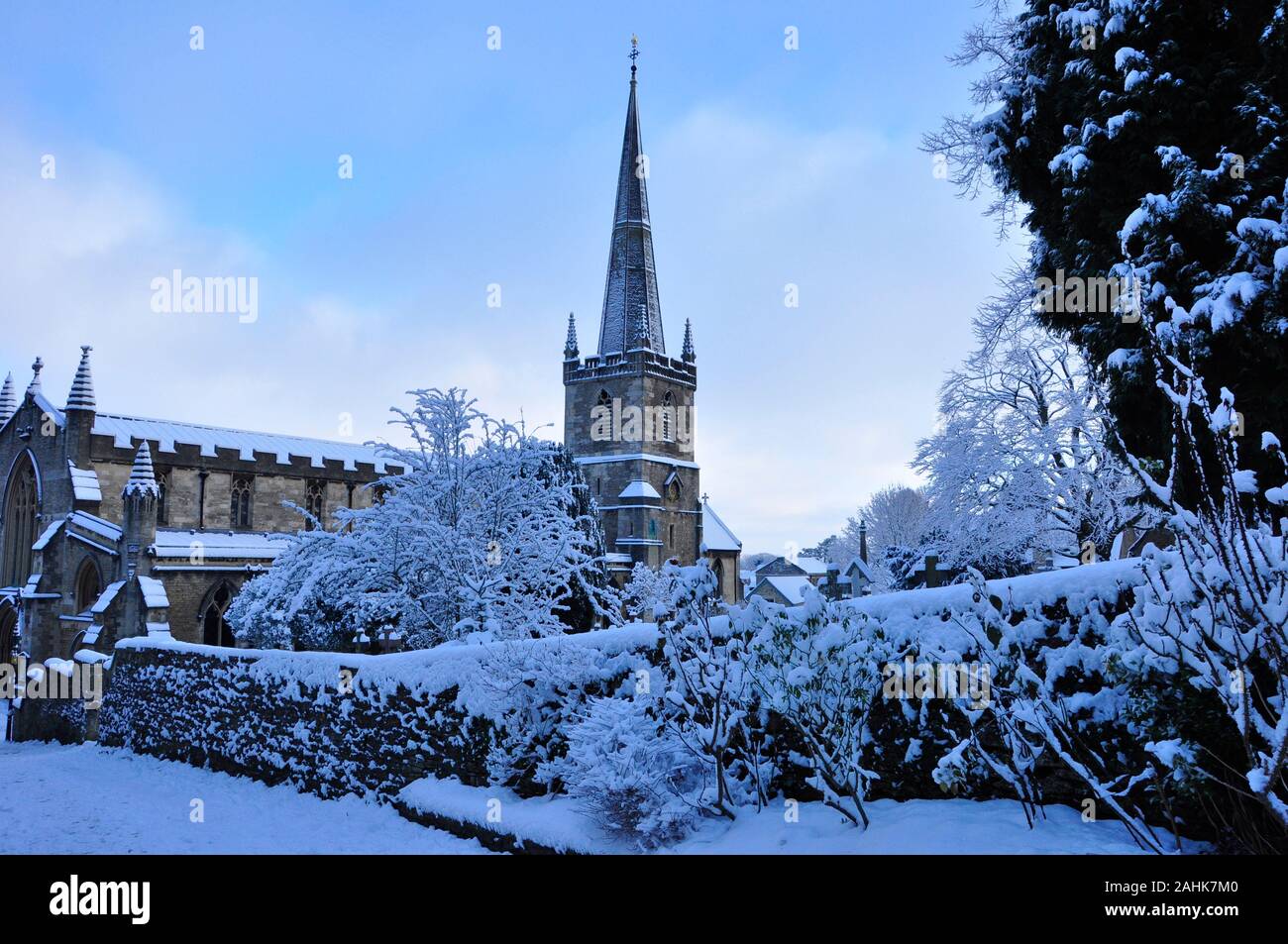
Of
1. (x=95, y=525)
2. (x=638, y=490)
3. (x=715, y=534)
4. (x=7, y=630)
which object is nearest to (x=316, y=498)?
(x=95, y=525)

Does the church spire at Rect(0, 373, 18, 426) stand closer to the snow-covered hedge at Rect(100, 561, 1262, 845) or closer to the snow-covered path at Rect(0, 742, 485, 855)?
the snow-covered path at Rect(0, 742, 485, 855)

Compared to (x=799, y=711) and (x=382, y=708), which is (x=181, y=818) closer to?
(x=382, y=708)

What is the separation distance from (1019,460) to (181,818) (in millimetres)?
19127

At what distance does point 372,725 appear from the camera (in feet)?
36.1

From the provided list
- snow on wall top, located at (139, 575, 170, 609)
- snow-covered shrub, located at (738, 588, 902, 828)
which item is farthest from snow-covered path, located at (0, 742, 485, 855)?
snow on wall top, located at (139, 575, 170, 609)

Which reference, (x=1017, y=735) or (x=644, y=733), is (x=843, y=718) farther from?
(x=644, y=733)

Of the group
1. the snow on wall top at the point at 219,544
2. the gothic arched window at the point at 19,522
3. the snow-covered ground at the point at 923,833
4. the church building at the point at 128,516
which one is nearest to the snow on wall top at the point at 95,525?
the church building at the point at 128,516

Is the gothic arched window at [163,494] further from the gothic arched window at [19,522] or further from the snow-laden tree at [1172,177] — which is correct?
the snow-laden tree at [1172,177]

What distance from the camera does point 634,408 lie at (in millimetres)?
49031

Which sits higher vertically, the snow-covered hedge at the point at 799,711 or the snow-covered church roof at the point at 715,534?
the snow-covered church roof at the point at 715,534

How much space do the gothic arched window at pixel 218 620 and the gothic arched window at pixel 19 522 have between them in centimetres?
919

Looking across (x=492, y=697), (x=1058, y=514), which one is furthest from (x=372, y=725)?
(x=1058, y=514)

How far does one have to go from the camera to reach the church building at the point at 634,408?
47.8 meters
